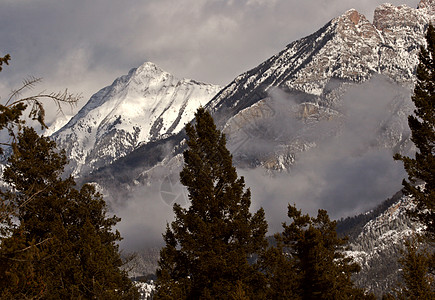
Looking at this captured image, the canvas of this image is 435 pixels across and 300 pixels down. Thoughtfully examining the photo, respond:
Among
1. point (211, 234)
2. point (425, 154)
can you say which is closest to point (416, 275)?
point (425, 154)

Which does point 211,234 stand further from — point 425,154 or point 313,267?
point 313,267

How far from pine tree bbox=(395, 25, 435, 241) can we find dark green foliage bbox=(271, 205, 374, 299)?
6.90m

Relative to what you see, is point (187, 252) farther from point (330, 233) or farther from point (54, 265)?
point (330, 233)

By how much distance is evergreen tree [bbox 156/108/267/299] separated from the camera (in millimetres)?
22766

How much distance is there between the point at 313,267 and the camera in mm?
Result: 33375

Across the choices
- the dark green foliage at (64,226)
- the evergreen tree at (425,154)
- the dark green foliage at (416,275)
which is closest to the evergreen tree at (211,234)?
the dark green foliage at (64,226)

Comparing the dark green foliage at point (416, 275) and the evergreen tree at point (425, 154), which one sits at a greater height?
the evergreen tree at point (425, 154)

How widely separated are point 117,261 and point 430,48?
73.8 feet

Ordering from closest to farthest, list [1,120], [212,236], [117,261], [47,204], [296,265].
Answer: [1,120]
[212,236]
[47,204]
[117,261]
[296,265]

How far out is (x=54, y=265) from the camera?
2564cm

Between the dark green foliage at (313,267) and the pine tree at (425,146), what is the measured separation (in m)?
6.90

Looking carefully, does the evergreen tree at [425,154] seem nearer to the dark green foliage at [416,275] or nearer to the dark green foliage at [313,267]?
the dark green foliage at [416,275]

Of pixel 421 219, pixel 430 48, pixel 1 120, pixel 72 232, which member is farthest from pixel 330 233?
pixel 1 120

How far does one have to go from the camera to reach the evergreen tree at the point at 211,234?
22.8 meters
